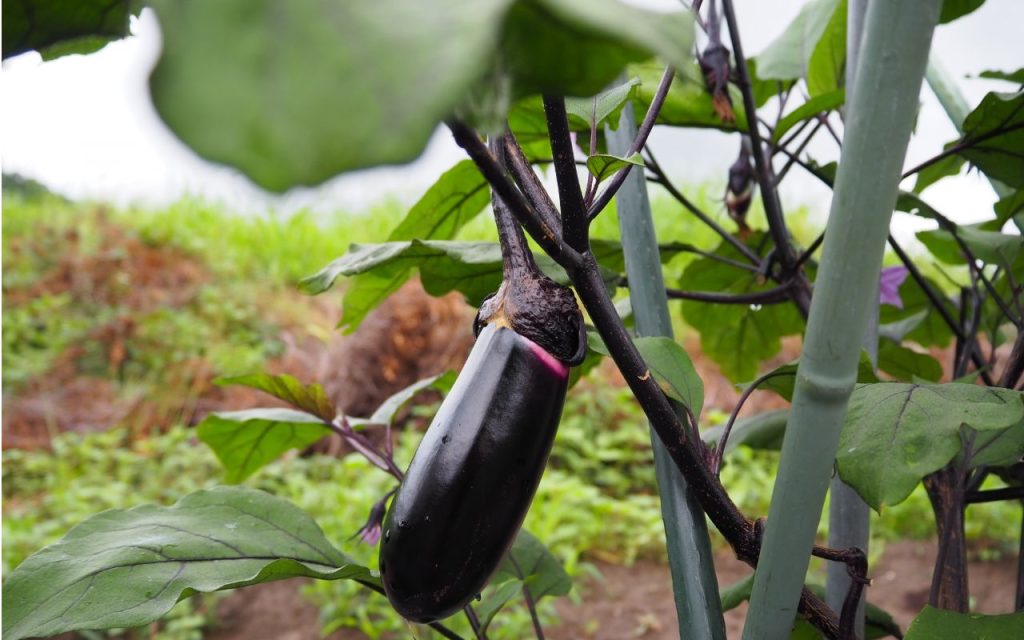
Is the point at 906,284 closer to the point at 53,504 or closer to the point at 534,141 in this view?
the point at 534,141

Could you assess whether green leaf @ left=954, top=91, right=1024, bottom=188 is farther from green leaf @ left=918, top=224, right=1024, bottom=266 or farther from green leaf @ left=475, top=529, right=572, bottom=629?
green leaf @ left=475, top=529, right=572, bottom=629

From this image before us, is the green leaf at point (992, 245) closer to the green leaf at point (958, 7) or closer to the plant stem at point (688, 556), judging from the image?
the green leaf at point (958, 7)

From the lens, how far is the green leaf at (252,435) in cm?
57

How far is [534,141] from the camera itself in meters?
0.57

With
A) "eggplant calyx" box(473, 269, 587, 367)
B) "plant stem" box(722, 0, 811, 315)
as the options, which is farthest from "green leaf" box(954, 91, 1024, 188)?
"eggplant calyx" box(473, 269, 587, 367)

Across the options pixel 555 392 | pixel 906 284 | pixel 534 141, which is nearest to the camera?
pixel 555 392

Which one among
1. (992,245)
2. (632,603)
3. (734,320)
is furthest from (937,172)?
(632,603)

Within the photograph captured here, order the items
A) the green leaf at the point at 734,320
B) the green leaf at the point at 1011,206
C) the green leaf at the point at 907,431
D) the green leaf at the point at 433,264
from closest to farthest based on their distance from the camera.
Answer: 1. the green leaf at the point at 907,431
2. the green leaf at the point at 433,264
3. the green leaf at the point at 1011,206
4. the green leaf at the point at 734,320

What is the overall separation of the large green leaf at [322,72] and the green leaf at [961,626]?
12.9 inches

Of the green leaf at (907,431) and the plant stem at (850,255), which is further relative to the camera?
the green leaf at (907,431)

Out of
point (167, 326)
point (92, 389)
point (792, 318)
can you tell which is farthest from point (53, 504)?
point (792, 318)

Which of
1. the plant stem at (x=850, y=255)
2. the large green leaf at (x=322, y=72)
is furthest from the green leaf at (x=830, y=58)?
the large green leaf at (x=322, y=72)

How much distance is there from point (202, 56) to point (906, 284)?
2.49 feet

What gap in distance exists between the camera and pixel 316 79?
0.12 m
